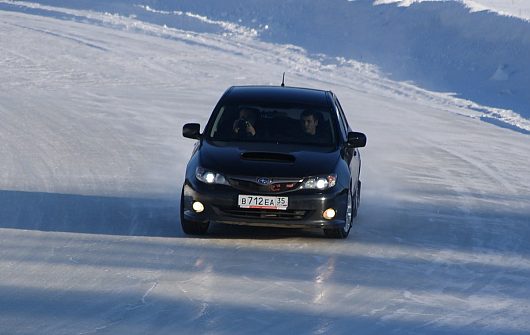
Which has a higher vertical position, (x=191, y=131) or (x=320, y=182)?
(x=191, y=131)

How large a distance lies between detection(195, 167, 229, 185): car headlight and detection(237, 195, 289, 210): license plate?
24cm

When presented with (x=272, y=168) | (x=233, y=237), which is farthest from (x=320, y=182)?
(x=233, y=237)

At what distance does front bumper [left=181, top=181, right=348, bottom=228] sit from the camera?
1194 centimetres

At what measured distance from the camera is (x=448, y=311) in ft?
31.4

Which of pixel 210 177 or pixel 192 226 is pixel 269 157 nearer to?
pixel 210 177

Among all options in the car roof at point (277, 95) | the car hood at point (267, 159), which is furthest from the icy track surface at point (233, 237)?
the car roof at point (277, 95)

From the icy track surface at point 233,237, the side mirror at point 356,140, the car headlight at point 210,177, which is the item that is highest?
the side mirror at point 356,140

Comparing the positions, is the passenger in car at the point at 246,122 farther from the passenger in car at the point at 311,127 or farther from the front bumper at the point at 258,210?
the front bumper at the point at 258,210

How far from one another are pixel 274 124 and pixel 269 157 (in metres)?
0.89

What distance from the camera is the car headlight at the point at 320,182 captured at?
39.5 ft

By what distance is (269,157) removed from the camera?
40.3ft

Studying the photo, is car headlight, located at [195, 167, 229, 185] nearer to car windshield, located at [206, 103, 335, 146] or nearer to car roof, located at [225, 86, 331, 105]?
car windshield, located at [206, 103, 335, 146]

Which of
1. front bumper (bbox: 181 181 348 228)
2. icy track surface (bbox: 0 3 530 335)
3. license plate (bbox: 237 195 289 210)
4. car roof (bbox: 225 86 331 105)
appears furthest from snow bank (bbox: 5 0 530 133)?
license plate (bbox: 237 195 289 210)

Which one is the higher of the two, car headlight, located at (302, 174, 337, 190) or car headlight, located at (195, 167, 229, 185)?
car headlight, located at (302, 174, 337, 190)
